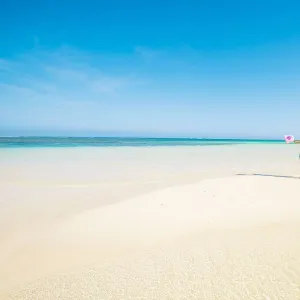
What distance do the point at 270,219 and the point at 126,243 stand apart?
303 cm

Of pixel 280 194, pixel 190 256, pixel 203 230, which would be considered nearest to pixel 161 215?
pixel 203 230

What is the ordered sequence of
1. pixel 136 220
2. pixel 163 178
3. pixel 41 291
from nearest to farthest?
pixel 41 291, pixel 136 220, pixel 163 178

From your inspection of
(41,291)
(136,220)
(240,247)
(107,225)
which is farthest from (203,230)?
(41,291)

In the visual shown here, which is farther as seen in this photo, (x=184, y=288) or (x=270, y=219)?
(x=270, y=219)

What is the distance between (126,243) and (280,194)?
210 inches

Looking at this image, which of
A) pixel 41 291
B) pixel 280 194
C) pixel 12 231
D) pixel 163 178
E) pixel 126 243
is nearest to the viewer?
pixel 41 291

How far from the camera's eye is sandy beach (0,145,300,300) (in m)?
2.84

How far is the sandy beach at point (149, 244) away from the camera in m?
2.84

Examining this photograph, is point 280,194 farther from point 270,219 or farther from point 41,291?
point 41,291

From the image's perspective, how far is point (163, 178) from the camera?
10.4 meters

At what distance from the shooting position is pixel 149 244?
4.00 meters

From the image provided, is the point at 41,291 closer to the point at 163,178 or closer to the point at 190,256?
the point at 190,256

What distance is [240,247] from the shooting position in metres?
3.78

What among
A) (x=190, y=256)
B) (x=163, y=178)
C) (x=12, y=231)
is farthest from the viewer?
(x=163, y=178)
